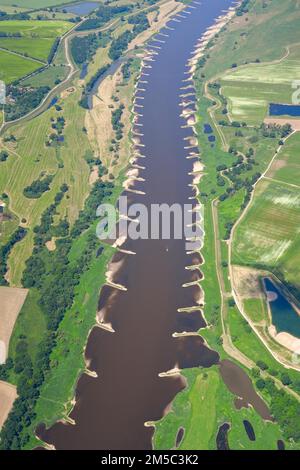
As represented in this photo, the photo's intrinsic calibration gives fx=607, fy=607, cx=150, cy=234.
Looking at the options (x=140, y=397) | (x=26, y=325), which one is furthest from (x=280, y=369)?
(x=26, y=325)

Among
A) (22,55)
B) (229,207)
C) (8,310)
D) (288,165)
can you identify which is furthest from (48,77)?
(8,310)

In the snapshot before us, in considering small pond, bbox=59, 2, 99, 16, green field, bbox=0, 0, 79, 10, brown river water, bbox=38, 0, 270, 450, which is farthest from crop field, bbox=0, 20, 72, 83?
brown river water, bbox=38, 0, 270, 450

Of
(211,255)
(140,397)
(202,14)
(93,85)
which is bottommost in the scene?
(140,397)

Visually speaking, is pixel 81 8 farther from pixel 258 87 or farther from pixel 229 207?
pixel 229 207

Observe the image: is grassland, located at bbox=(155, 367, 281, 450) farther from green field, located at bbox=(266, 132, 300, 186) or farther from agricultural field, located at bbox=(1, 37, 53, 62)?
agricultural field, located at bbox=(1, 37, 53, 62)

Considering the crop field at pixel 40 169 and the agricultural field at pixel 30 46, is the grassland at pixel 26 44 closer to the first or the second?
the agricultural field at pixel 30 46

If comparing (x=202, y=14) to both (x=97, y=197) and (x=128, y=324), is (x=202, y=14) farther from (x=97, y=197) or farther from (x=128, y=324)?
(x=128, y=324)
